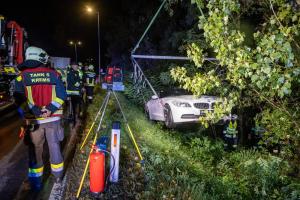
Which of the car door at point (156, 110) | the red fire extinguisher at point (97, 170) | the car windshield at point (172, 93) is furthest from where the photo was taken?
the car windshield at point (172, 93)

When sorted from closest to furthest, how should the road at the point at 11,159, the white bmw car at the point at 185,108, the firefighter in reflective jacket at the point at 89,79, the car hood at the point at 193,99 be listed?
the road at the point at 11,159, the white bmw car at the point at 185,108, the car hood at the point at 193,99, the firefighter in reflective jacket at the point at 89,79

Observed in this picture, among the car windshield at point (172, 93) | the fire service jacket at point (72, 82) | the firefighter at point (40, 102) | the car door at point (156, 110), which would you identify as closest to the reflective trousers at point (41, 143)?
the firefighter at point (40, 102)

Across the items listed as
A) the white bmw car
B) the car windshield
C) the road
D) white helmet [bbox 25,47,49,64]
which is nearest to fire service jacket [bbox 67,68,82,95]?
the road

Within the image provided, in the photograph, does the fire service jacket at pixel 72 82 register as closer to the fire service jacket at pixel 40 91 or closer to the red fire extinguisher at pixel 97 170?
the fire service jacket at pixel 40 91

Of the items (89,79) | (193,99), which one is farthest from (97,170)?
(89,79)

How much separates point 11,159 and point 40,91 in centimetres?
249

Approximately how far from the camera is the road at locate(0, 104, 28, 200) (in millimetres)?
5557

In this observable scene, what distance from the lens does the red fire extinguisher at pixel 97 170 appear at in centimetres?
473

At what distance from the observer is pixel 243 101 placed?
7156mm

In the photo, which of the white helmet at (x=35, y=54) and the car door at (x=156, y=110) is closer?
the white helmet at (x=35, y=54)

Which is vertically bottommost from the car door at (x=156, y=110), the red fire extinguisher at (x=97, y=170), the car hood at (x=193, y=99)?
the red fire extinguisher at (x=97, y=170)

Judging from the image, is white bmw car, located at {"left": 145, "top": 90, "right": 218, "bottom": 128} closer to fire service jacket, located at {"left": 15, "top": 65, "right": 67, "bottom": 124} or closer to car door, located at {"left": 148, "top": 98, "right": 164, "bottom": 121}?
car door, located at {"left": 148, "top": 98, "right": 164, "bottom": 121}

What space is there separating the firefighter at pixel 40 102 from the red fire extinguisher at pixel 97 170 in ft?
3.15

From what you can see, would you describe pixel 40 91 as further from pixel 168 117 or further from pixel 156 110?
pixel 156 110
